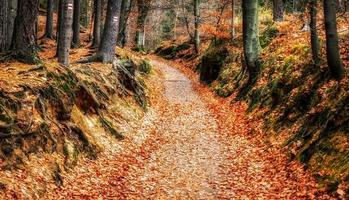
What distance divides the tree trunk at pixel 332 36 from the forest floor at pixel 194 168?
300 cm

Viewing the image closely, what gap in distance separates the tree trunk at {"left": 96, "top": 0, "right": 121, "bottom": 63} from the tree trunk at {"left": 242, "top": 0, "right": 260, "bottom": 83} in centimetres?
613

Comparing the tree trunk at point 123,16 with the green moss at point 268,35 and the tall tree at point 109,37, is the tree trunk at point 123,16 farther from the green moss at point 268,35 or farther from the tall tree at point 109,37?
the green moss at point 268,35

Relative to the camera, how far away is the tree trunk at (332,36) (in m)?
11.4

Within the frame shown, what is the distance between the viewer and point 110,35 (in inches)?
A: 749

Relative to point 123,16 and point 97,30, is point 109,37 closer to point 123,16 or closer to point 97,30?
point 97,30

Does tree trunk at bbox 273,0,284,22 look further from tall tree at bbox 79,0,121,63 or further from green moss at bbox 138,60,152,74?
tall tree at bbox 79,0,121,63

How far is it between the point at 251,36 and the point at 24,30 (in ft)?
35.9

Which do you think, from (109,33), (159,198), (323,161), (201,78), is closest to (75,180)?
(159,198)

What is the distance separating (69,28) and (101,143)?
5.12 meters

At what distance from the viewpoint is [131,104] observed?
56.3 ft

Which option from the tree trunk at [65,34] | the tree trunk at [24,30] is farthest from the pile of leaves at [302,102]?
the tree trunk at [24,30]

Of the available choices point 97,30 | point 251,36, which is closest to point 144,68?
point 97,30

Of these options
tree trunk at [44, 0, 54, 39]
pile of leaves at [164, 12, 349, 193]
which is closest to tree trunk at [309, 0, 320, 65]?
pile of leaves at [164, 12, 349, 193]

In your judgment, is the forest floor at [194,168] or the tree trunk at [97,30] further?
the tree trunk at [97,30]
